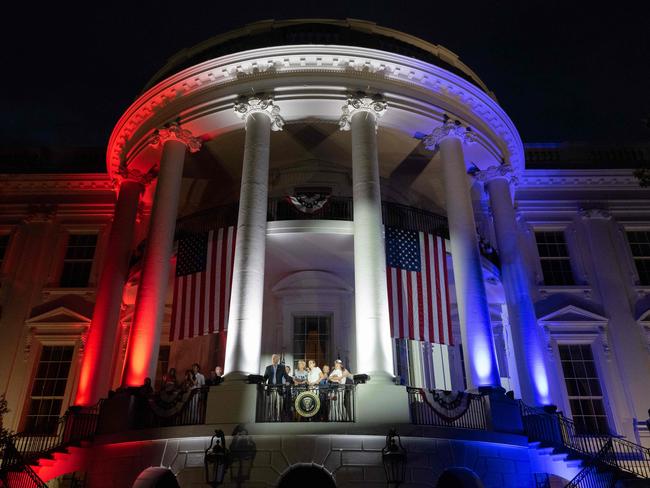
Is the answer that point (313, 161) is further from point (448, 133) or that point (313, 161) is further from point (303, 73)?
point (448, 133)

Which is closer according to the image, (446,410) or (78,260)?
(446,410)

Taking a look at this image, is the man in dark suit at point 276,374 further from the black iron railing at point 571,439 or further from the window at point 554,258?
the window at point 554,258

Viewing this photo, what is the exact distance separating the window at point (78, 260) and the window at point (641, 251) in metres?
20.0

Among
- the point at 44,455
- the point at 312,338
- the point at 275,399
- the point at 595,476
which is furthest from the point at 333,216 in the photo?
the point at 44,455

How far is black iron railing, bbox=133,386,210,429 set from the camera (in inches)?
484

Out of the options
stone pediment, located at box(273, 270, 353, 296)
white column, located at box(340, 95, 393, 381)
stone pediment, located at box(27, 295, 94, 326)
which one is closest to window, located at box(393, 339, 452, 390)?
stone pediment, located at box(273, 270, 353, 296)

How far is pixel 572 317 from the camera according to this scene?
64.5 ft

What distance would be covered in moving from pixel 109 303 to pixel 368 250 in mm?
8083

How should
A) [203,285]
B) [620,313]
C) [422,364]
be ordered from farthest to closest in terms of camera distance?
[620,313]
[422,364]
[203,285]

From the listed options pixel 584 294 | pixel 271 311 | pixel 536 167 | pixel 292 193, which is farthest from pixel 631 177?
pixel 271 311

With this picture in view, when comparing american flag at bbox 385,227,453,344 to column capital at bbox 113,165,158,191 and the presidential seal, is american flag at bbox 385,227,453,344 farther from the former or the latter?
column capital at bbox 113,165,158,191

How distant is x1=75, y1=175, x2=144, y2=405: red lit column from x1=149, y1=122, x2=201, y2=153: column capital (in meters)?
2.10

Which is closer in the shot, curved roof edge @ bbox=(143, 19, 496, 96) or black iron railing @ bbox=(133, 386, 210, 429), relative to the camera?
black iron railing @ bbox=(133, 386, 210, 429)

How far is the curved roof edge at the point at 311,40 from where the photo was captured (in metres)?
17.4
